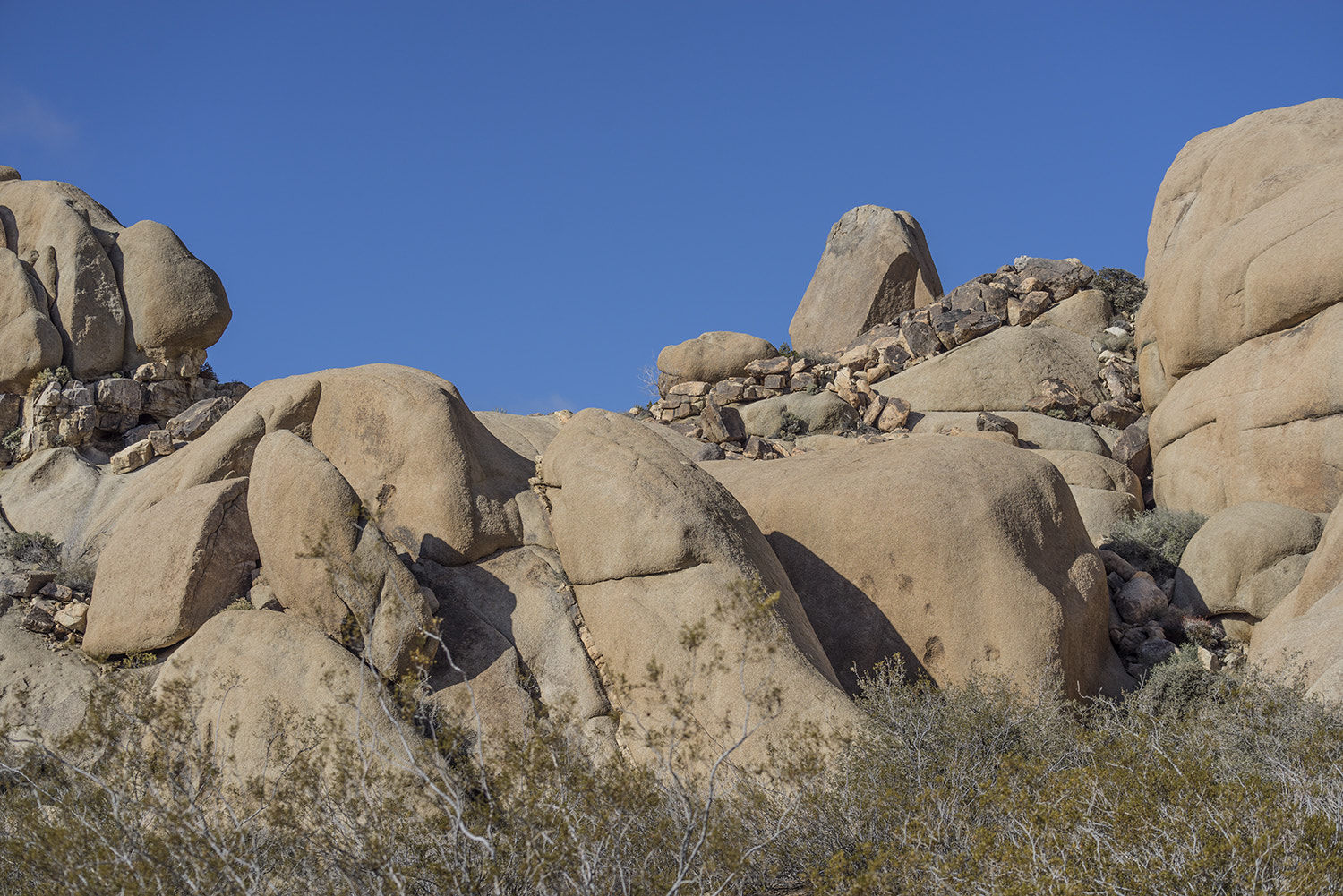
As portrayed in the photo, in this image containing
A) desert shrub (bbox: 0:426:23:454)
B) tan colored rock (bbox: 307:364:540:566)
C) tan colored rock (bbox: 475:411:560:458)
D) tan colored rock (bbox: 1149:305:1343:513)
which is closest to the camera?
tan colored rock (bbox: 307:364:540:566)

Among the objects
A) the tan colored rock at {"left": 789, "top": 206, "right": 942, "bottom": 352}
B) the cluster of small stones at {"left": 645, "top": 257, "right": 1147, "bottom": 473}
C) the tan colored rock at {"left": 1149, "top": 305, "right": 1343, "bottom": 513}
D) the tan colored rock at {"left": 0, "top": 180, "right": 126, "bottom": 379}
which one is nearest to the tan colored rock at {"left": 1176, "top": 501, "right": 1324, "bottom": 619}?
the tan colored rock at {"left": 1149, "top": 305, "right": 1343, "bottom": 513}

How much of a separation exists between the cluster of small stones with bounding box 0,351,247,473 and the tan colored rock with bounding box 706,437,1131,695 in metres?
9.20

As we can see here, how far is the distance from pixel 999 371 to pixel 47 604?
15.6m

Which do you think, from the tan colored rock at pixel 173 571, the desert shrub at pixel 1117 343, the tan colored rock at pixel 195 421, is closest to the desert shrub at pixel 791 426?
the desert shrub at pixel 1117 343

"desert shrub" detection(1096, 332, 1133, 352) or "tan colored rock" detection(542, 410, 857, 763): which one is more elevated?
"desert shrub" detection(1096, 332, 1133, 352)

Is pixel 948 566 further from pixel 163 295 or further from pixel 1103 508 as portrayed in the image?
pixel 163 295

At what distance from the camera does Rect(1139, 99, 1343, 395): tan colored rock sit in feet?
41.2

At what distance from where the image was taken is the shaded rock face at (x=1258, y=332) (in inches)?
475

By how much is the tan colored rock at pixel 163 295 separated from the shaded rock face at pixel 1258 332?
A: 48.6 ft

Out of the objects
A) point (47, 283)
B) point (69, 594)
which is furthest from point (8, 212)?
point (69, 594)

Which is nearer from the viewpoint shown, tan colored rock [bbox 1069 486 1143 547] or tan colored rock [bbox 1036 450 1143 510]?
tan colored rock [bbox 1069 486 1143 547]

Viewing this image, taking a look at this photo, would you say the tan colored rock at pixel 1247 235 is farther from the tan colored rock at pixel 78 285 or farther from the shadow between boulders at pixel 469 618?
the tan colored rock at pixel 78 285

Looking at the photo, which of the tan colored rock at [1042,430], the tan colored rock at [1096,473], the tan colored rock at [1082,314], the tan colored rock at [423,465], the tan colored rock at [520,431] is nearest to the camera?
the tan colored rock at [423,465]

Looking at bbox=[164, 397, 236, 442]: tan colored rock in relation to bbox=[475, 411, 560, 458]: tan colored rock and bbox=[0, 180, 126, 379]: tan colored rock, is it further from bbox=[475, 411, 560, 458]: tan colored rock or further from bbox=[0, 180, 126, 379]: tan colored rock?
bbox=[475, 411, 560, 458]: tan colored rock
